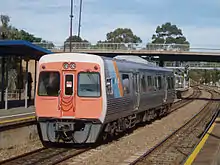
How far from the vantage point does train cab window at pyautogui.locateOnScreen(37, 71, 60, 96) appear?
13.3 meters

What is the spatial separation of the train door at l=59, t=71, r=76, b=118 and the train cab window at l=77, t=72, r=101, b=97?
0.68ft

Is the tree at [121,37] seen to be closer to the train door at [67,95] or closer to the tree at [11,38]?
the tree at [11,38]

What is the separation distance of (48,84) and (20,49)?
4.98 m

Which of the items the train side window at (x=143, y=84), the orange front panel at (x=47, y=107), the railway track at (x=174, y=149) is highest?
the train side window at (x=143, y=84)

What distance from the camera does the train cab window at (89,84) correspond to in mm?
12977

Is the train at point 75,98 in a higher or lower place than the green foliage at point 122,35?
lower

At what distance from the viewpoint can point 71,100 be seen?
13.0 m

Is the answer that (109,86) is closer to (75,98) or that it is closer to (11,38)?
(75,98)

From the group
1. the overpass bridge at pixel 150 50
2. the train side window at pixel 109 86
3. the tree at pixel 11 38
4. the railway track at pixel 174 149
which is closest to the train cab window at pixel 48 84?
the train side window at pixel 109 86

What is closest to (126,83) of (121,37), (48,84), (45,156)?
(48,84)

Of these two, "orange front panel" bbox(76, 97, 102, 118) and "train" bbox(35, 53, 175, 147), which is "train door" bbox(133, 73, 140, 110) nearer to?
"train" bbox(35, 53, 175, 147)

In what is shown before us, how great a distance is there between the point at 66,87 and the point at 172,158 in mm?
3735

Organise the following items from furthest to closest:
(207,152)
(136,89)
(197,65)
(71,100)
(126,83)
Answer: (197,65)
(136,89)
(126,83)
(71,100)
(207,152)

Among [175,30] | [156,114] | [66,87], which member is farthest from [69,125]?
Answer: [175,30]
